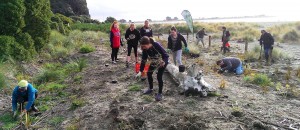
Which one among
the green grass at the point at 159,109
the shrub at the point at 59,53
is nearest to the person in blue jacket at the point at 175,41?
the green grass at the point at 159,109

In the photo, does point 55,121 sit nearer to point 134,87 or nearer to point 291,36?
point 134,87

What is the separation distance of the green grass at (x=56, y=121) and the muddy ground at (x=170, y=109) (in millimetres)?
99

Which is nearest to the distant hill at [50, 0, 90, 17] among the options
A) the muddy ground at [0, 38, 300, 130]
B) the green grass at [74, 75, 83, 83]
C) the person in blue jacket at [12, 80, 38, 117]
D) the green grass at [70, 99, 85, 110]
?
the green grass at [74, 75, 83, 83]

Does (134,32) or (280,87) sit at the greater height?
(134,32)

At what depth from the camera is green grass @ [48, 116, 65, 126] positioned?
22.2 ft

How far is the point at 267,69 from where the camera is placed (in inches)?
523

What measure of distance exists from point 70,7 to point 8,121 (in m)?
38.8

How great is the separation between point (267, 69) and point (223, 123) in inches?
313

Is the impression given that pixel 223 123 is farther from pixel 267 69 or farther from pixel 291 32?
pixel 291 32

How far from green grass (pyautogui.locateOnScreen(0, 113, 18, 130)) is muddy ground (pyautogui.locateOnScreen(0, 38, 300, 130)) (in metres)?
0.44

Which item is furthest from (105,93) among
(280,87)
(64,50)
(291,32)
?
(291,32)

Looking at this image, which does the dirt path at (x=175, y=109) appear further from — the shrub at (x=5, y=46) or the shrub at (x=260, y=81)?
the shrub at (x=5, y=46)

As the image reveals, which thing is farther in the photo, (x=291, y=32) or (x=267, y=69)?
(x=291, y=32)

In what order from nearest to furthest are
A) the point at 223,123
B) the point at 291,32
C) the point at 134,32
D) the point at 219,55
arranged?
1. the point at 223,123
2. the point at 134,32
3. the point at 219,55
4. the point at 291,32
